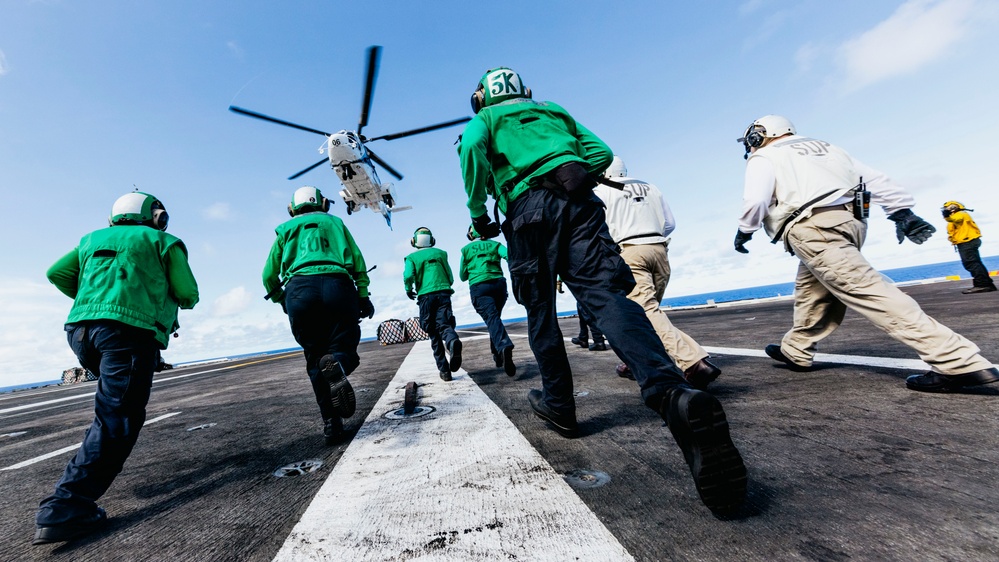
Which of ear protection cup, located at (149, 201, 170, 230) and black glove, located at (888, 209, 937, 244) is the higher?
ear protection cup, located at (149, 201, 170, 230)

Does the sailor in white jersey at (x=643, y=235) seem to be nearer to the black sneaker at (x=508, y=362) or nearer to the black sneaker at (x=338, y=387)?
the black sneaker at (x=508, y=362)

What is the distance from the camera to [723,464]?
1.23 meters

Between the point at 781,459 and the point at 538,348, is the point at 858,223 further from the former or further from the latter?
the point at 538,348

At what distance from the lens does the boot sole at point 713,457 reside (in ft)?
3.94

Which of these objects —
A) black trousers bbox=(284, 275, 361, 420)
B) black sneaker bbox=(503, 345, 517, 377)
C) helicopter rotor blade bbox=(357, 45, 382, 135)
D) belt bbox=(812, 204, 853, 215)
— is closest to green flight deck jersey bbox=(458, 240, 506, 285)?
black sneaker bbox=(503, 345, 517, 377)

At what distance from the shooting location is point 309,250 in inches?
119

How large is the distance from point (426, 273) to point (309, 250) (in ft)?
9.19

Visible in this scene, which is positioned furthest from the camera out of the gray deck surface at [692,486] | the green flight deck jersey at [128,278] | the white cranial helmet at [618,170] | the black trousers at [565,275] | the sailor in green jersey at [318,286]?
the white cranial helmet at [618,170]

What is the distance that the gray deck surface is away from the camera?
110cm

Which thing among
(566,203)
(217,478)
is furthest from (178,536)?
(566,203)

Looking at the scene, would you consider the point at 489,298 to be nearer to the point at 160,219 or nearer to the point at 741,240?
the point at 741,240

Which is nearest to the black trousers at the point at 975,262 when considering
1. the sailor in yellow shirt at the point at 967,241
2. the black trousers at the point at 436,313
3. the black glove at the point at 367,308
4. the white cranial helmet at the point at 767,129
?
the sailor in yellow shirt at the point at 967,241

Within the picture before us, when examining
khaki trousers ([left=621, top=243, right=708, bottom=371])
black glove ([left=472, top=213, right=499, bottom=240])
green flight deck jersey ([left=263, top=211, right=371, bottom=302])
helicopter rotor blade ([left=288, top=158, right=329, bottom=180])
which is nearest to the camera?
black glove ([left=472, top=213, right=499, bottom=240])

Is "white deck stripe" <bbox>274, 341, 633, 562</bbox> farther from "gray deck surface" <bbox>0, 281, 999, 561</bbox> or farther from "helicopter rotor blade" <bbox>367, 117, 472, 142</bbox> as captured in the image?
"helicopter rotor blade" <bbox>367, 117, 472, 142</bbox>
